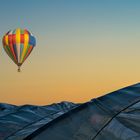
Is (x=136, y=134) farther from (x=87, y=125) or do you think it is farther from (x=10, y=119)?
(x=10, y=119)

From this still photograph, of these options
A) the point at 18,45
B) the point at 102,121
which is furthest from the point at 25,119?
the point at 18,45

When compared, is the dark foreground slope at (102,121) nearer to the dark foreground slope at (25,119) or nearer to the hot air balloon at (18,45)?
the dark foreground slope at (25,119)

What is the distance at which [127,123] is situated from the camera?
845cm

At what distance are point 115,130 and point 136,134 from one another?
45 centimetres

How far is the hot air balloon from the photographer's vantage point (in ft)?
195

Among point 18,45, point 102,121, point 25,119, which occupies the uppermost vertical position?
point 18,45

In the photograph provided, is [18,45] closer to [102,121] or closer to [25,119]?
[25,119]

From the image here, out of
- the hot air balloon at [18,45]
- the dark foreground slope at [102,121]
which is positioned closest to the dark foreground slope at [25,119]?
the dark foreground slope at [102,121]

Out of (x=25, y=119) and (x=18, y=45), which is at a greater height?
(x=18, y=45)

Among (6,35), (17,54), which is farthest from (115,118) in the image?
(6,35)

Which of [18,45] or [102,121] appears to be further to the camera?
[18,45]

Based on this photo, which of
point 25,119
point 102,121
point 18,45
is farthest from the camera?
point 18,45

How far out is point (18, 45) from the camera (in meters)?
59.4

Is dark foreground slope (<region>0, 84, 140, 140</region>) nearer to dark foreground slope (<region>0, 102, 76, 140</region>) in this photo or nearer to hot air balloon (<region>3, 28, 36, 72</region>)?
dark foreground slope (<region>0, 102, 76, 140</region>)
